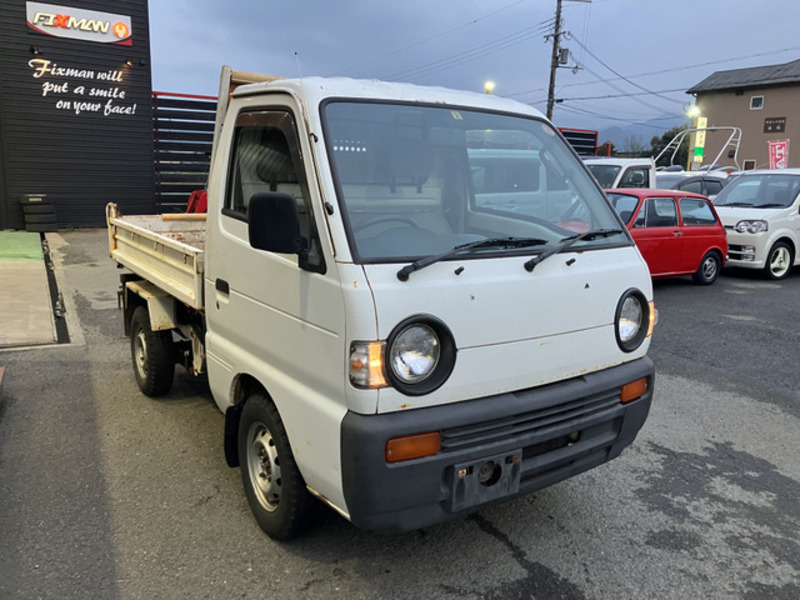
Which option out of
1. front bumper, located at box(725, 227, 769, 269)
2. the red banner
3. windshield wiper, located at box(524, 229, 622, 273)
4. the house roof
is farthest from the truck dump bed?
the house roof

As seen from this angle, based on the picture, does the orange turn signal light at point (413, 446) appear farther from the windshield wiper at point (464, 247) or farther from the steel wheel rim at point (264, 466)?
the steel wheel rim at point (264, 466)

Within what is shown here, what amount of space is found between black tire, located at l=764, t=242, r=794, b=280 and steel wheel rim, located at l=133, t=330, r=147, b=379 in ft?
34.2

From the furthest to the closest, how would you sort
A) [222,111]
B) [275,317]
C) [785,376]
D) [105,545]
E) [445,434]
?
[785,376], [222,111], [105,545], [275,317], [445,434]

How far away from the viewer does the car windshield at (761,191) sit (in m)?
11.1

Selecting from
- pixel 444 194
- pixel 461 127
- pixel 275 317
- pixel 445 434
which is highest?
pixel 461 127

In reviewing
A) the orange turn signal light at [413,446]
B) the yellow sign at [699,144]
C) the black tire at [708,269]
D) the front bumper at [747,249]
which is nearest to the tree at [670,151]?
the yellow sign at [699,144]

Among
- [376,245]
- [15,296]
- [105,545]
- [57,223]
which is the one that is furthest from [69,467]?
[57,223]

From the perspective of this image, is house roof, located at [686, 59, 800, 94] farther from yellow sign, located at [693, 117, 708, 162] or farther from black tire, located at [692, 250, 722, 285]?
black tire, located at [692, 250, 722, 285]

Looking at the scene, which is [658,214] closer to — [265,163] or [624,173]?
[624,173]

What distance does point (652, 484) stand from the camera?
3742mm

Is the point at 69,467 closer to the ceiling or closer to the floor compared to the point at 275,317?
closer to the floor

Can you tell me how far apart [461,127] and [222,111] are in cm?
142

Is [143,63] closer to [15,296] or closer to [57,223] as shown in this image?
[57,223]

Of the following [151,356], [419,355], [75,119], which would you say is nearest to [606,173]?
[151,356]
